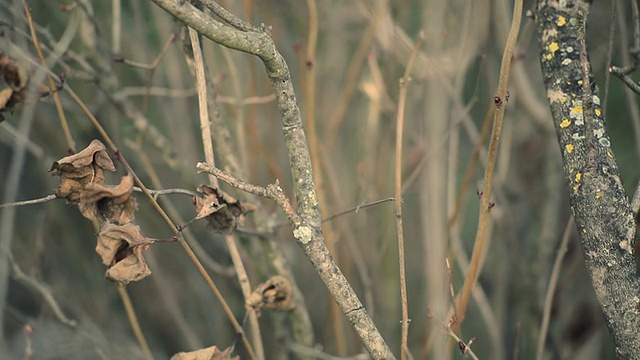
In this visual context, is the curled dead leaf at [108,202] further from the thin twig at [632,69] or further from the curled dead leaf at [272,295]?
the thin twig at [632,69]

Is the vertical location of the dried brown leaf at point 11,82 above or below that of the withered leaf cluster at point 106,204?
above

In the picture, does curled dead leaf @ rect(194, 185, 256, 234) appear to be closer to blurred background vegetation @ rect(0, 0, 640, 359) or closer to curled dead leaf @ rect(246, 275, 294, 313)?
curled dead leaf @ rect(246, 275, 294, 313)

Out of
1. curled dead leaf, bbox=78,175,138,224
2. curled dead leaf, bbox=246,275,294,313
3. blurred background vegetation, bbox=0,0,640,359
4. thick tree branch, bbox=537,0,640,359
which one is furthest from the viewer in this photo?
blurred background vegetation, bbox=0,0,640,359

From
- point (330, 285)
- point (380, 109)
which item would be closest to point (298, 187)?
point (330, 285)

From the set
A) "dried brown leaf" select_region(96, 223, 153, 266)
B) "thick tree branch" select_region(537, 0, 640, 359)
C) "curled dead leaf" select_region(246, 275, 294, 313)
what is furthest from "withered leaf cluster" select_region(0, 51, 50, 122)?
"thick tree branch" select_region(537, 0, 640, 359)

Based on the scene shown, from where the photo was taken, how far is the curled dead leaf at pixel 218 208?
3.03 ft

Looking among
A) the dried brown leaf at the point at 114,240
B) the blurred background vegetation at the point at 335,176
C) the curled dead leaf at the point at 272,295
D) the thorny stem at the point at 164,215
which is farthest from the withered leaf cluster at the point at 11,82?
the blurred background vegetation at the point at 335,176

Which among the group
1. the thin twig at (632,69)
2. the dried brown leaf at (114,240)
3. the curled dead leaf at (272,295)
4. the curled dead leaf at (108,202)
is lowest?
the curled dead leaf at (272,295)

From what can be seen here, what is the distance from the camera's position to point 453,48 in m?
2.21

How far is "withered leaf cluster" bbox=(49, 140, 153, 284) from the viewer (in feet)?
2.77

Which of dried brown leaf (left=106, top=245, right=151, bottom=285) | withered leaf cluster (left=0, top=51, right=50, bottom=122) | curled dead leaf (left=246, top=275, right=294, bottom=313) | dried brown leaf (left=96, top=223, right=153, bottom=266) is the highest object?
withered leaf cluster (left=0, top=51, right=50, bottom=122)

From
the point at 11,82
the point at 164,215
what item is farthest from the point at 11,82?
the point at 164,215

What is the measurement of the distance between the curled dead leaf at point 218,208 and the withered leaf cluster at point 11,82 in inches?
11.0

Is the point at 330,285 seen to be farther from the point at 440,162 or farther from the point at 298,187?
the point at 440,162
